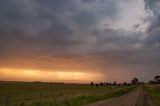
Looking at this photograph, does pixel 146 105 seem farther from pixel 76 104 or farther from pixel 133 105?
pixel 76 104

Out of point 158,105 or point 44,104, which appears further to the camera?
point 158,105

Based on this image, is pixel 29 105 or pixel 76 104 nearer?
pixel 29 105

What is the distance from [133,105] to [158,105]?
3.75m

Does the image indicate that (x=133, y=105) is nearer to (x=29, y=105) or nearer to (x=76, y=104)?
(x=76, y=104)

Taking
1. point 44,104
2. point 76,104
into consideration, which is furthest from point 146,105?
point 44,104

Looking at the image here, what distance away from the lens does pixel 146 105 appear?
36656 mm

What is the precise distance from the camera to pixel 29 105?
31.2 m

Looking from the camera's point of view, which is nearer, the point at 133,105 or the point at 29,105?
the point at 29,105

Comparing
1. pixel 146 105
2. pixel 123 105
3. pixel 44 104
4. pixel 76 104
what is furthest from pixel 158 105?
pixel 44 104

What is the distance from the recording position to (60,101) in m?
36.2

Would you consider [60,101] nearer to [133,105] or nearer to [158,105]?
[133,105]

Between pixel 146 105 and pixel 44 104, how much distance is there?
1309cm

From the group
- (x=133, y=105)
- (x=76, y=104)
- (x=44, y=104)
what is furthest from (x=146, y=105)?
(x=44, y=104)

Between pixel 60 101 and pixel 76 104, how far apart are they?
6.68ft
